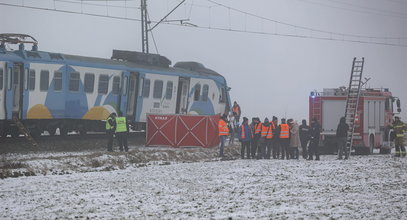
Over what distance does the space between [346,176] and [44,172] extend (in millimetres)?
8336

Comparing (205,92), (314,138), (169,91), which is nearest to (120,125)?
(314,138)

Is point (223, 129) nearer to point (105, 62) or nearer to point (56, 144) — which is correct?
point (56, 144)

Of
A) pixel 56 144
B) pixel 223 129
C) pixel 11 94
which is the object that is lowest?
pixel 56 144

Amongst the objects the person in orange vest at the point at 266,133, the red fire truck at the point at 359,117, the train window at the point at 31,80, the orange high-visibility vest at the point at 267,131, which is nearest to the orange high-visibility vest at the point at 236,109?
Result: the red fire truck at the point at 359,117

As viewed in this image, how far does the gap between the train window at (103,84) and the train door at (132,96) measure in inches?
64.5

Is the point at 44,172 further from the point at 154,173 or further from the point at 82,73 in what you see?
the point at 82,73

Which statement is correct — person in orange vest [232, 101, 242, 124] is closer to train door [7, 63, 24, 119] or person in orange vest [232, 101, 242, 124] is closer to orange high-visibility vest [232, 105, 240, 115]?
orange high-visibility vest [232, 105, 240, 115]

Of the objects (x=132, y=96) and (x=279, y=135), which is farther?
(x=132, y=96)

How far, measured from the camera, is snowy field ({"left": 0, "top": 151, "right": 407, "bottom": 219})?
13.0 m

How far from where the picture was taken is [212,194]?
16.0m

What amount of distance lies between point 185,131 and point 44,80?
20.1ft

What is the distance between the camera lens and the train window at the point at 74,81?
31312 millimetres

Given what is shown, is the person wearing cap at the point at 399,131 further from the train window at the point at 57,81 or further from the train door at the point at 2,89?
the train door at the point at 2,89

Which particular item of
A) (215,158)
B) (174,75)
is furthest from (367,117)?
(174,75)
